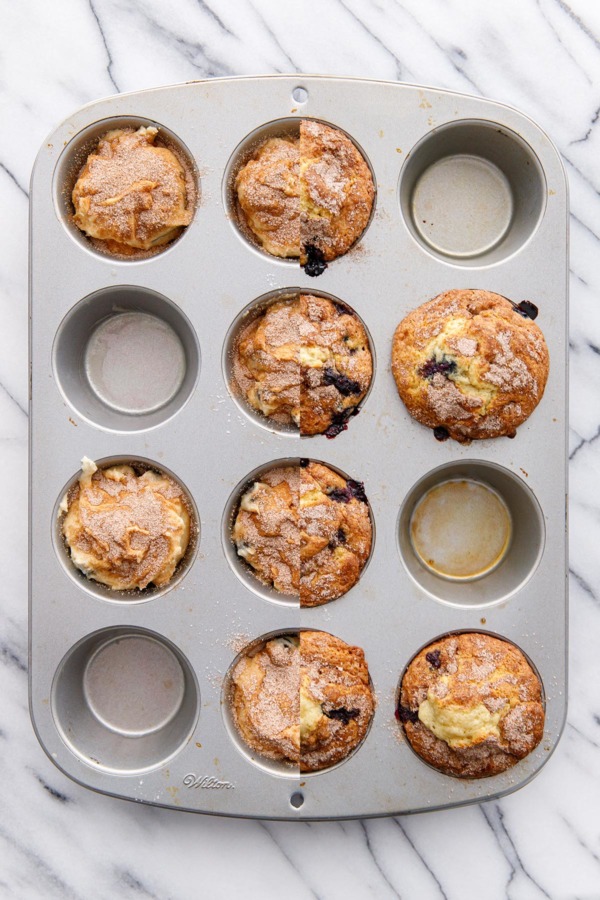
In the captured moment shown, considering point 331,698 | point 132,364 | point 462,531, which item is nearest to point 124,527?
point 132,364

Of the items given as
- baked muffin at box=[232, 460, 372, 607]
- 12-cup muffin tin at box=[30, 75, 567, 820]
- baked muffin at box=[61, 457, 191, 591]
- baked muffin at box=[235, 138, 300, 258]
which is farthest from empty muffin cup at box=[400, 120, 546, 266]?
baked muffin at box=[61, 457, 191, 591]

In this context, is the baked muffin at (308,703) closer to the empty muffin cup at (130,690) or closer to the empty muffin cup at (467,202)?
the empty muffin cup at (130,690)

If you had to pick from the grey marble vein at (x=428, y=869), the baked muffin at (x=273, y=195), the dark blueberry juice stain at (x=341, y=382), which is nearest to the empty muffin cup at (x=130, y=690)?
the grey marble vein at (x=428, y=869)

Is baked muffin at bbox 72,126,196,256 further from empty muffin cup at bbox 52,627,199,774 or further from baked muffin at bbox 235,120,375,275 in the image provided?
empty muffin cup at bbox 52,627,199,774

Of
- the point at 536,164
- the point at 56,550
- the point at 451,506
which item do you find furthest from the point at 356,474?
the point at 536,164

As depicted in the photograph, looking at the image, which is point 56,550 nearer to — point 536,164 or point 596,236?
point 536,164

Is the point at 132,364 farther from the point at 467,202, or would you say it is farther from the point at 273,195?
the point at 467,202

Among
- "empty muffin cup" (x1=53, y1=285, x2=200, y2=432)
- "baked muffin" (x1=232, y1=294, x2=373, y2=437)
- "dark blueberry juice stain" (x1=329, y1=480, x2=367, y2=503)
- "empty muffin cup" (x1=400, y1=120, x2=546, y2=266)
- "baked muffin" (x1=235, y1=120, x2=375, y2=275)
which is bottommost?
"empty muffin cup" (x1=53, y1=285, x2=200, y2=432)
